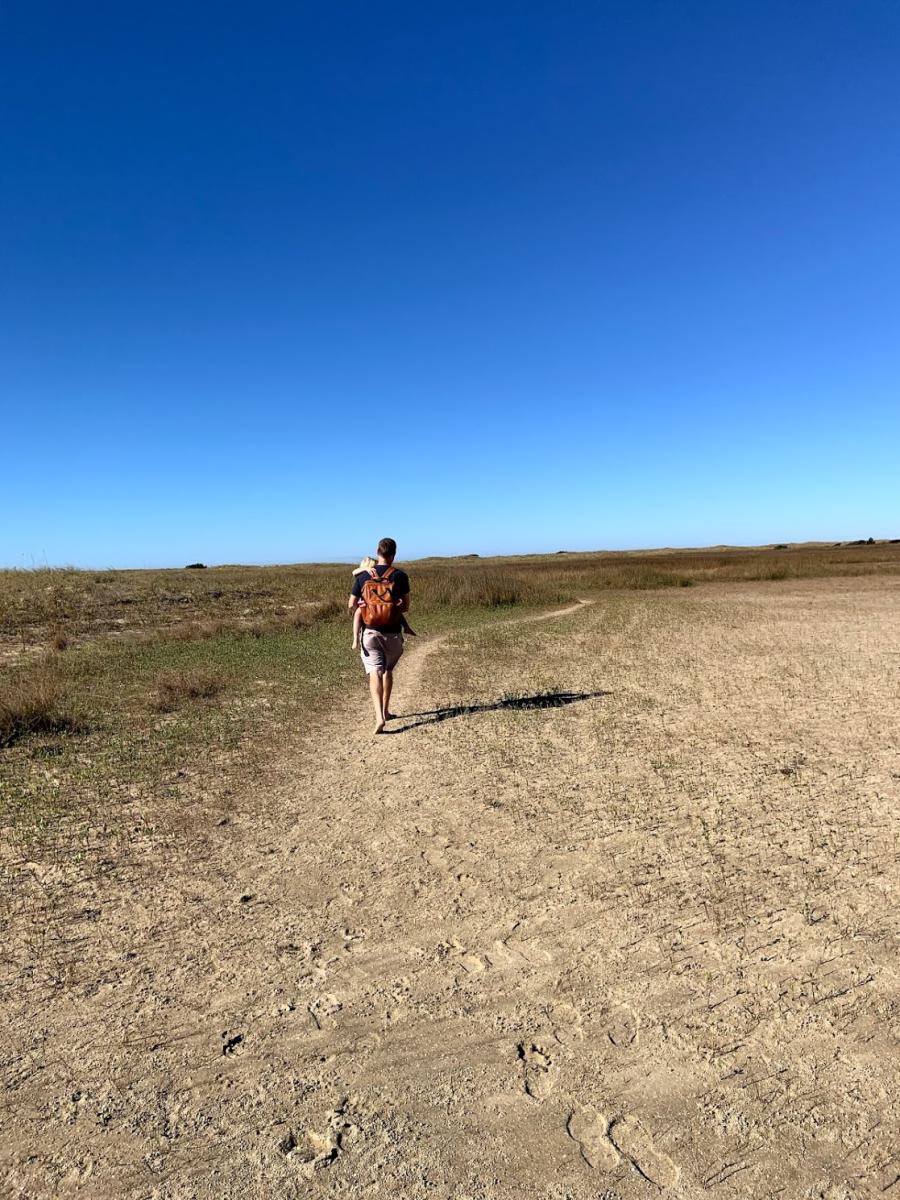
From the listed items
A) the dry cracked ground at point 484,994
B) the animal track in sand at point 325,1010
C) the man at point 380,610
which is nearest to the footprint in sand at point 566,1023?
the dry cracked ground at point 484,994

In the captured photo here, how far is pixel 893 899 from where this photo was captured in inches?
146

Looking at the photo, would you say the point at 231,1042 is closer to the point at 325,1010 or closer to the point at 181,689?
the point at 325,1010

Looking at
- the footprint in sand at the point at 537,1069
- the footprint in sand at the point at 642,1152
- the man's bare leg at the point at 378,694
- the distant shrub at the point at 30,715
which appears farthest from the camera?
the man's bare leg at the point at 378,694

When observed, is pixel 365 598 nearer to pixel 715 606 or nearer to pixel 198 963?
pixel 198 963

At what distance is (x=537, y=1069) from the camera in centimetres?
261

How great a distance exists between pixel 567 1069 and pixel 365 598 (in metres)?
5.37

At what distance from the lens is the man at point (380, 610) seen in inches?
293

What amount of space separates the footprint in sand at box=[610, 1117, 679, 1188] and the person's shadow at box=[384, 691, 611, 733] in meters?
5.52

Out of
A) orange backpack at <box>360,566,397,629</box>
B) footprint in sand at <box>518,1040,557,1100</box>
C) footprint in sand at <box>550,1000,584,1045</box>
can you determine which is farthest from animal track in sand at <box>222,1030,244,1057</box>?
orange backpack at <box>360,566,397,629</box>

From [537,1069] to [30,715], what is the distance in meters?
6.82

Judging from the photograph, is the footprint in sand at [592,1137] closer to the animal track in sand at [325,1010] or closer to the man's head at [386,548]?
the animal track in sand at [325,1010]

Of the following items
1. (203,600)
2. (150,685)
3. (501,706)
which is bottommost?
(501,706)

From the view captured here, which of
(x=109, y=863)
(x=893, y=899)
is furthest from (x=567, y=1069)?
(x=109, y=863)

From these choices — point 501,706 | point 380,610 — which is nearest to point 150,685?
point 380,610
